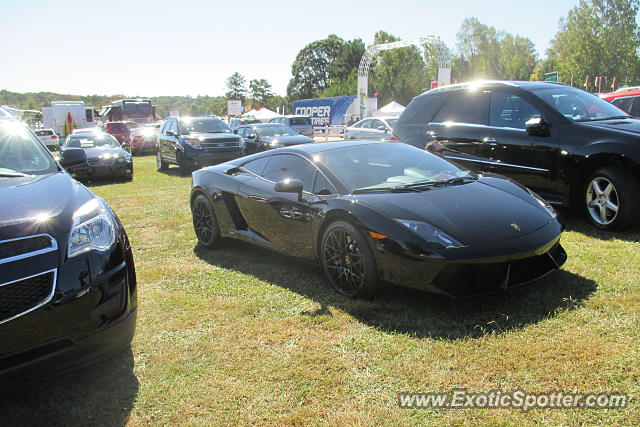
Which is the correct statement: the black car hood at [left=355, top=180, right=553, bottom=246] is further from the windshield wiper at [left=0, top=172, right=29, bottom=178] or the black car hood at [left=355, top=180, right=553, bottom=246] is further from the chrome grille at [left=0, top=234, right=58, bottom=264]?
the windshield wiper at [left=0, top=172, right=29, bottom=178]

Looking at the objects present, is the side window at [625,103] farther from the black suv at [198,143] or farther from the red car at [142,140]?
the red car at [142,140]

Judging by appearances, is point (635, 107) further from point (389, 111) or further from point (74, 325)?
point (389, 111)

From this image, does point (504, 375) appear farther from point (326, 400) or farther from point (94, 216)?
point (94, 216)

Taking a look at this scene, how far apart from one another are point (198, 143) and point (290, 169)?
9.97 meters

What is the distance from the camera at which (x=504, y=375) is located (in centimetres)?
268

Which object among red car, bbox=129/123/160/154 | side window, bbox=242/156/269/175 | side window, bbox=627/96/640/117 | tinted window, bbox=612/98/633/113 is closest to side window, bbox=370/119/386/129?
tinted window, bbox=612/98/633/113

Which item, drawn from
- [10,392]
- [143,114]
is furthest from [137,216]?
[143,114]

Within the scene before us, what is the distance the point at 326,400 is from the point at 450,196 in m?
1.95

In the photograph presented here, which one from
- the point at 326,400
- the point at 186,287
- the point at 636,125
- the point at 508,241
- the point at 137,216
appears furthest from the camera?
the point at 137,216

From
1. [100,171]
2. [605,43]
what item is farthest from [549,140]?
[605,43]

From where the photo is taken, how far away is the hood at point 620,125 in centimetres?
549

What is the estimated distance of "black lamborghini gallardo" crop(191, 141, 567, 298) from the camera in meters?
3.36

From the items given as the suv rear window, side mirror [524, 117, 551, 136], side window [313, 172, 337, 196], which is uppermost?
side mirror [524, 117, 551, 136]

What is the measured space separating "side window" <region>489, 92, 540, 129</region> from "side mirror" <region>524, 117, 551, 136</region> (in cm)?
21
